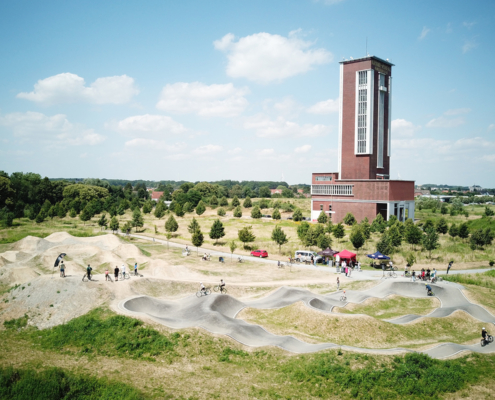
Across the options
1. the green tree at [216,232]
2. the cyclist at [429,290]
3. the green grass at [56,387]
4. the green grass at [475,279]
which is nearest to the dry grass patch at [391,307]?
the cyclist at [429,290]

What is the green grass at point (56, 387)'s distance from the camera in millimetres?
16953

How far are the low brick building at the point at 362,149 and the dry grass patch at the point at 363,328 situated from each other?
56.5 meters

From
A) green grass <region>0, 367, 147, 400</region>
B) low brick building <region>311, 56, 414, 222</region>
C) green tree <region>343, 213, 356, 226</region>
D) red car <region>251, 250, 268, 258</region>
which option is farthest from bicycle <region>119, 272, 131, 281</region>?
low brick building <region>311, 56, 414, 222</region>

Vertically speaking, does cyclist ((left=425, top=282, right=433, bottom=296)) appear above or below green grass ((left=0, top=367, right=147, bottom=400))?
above

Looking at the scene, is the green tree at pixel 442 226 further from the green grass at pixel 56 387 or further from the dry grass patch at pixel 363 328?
the green grass at pixel 56 387

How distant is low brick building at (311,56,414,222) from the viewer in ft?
273

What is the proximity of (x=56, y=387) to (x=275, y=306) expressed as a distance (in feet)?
58.5

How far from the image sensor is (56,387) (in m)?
17.2

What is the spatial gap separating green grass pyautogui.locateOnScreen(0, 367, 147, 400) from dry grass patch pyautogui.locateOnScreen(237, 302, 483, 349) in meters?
11.4

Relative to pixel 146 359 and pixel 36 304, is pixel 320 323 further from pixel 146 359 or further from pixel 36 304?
pixel 36 304

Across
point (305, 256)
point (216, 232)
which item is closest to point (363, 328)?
point (305, 256)

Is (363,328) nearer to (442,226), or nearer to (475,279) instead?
(475,279)

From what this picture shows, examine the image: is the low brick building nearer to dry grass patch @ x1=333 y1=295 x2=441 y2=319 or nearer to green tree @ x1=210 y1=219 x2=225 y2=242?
green tree @ x1=210 y1=219 x2=225 y2=242

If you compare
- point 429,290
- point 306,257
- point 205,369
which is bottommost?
point 205,369
